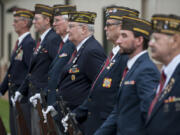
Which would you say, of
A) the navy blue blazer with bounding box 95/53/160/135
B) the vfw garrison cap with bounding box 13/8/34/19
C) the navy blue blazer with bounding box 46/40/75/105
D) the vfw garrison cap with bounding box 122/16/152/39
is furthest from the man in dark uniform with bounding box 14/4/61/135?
the navy blue blazer with bounding box 95/53/160/135

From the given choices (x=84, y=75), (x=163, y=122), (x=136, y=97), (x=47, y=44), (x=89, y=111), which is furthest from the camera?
(x=47, y=44)

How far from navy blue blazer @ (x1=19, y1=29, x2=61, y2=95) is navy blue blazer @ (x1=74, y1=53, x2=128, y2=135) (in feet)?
7.58

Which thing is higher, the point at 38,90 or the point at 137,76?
the point at 137,76

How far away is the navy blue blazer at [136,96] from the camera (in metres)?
3.92

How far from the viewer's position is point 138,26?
4.34m

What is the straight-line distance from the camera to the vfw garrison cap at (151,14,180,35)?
3.66 m

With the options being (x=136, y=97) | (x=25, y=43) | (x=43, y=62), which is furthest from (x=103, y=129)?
(x=25, y=43)

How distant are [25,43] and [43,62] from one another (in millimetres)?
959

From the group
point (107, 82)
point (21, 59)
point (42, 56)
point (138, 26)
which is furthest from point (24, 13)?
point (138, 26)

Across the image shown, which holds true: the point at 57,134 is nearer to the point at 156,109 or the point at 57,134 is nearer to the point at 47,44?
the point at 47,44

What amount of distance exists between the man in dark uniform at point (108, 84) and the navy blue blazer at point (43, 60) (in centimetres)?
213

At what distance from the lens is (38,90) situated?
746cm

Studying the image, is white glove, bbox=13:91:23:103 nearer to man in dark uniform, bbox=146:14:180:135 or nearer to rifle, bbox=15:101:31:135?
rifle, bbox=15:101:31:135

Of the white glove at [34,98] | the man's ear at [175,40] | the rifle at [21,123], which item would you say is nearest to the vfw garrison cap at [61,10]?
the white glove at [34,98]
